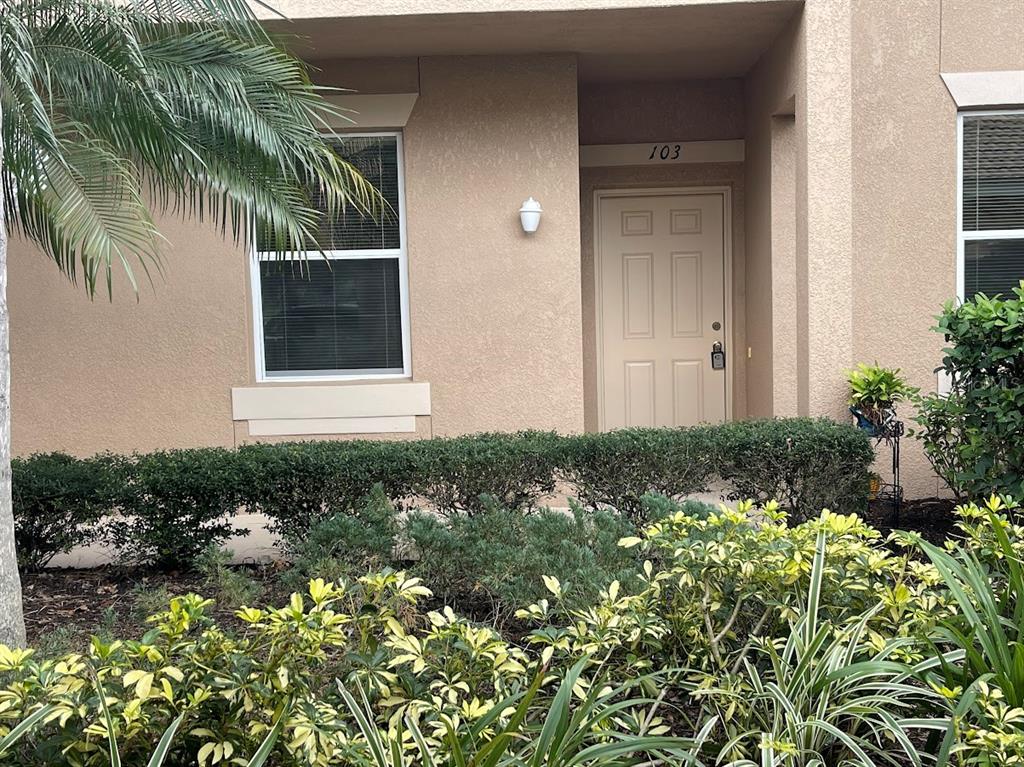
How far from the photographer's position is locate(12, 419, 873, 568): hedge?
5.59 m

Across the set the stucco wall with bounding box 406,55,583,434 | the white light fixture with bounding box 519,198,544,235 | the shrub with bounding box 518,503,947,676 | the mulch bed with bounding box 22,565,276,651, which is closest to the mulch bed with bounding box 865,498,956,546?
the stucco wall with bounding box 406,55,583,434

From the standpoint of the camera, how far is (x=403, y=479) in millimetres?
5785

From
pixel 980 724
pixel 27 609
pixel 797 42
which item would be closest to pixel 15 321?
pixel 27 609

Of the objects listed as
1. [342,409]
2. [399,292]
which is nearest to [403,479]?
[342,409]

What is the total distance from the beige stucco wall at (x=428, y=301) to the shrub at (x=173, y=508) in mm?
2154

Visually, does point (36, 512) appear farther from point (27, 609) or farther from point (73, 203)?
point (73, 203)

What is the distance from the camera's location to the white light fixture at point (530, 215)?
762 cm

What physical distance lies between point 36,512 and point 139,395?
87.4 inches

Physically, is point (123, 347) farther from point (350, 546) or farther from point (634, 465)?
point (634, 465)

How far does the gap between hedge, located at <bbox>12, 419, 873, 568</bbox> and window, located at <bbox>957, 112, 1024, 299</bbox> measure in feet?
7.36

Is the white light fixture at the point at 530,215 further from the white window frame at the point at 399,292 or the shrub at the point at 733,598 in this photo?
the shrub at the point at 733,598

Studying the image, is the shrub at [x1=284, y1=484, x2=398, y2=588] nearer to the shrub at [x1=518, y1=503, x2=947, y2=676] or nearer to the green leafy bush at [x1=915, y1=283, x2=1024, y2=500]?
the shrub at [x1=518, y1=503, x2=947, y2=676]

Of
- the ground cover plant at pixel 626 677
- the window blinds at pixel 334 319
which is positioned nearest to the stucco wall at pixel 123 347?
the window blinds at pixel 334 319

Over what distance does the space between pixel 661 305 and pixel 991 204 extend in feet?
9.52
